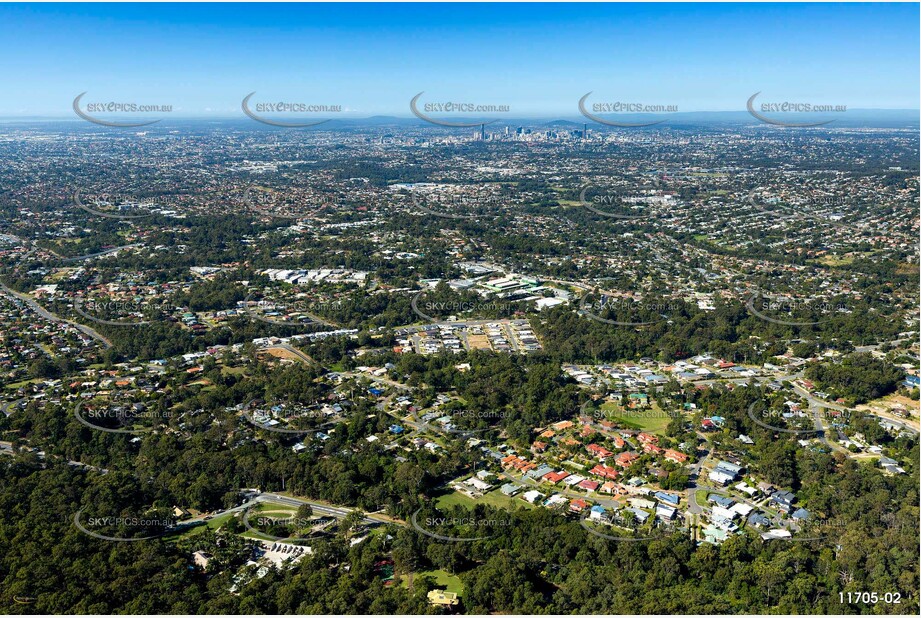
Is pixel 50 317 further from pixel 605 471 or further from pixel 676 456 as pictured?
pixel 676 456

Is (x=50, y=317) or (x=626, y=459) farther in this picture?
(x=50, y=317)

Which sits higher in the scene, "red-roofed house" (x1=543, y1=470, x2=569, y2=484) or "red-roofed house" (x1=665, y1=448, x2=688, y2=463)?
"red-roofed house" (x1=665, y1=448, x2=688, y2=463)

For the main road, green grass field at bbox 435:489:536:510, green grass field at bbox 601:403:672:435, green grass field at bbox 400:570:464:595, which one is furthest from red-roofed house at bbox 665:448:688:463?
the main road

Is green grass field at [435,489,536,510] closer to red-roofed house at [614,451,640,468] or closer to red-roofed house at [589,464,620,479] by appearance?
red-roofed house at [589,464,620,479]

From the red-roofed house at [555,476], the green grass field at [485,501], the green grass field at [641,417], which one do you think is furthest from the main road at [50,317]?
the green grass field at [641,417]

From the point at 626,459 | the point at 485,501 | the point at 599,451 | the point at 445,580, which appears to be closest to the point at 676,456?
the point at 626,459

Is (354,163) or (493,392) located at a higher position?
(354,163)

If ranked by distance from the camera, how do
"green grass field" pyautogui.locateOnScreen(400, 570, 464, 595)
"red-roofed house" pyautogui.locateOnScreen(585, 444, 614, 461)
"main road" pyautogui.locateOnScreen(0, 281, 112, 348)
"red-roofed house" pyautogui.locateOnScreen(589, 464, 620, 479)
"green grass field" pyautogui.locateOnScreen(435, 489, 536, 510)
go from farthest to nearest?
1. "main road" pyautogui.locateOnScreen(0, 281, 112, 348)
2. "red-roofed house" pyautogui.locateOnScreen(585, 444, 614, 461)
3. "red-roofed house" pyautogui.locateOnScreen(589, 464, 620, 479)
4. "green grass field" pyautogui.locateOnScreen(435, 489, 536, 510)
5. "green grass field" pyautogui.locateOnScreen(400, 570, 464, 595)

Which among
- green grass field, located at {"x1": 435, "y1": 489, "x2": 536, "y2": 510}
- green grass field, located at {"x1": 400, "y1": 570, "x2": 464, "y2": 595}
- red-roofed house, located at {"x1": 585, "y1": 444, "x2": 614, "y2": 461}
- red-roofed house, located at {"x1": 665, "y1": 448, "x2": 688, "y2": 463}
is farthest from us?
red-roofed house, located at {"x1": 585, "y1": 444, "x2": 614, "y2": 461}

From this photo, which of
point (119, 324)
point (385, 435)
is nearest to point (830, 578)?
point (385, 435)

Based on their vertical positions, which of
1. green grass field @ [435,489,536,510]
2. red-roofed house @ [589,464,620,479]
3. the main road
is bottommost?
green grass field @ [435,489,536,510]

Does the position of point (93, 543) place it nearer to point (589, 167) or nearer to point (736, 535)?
point (736, 535)
